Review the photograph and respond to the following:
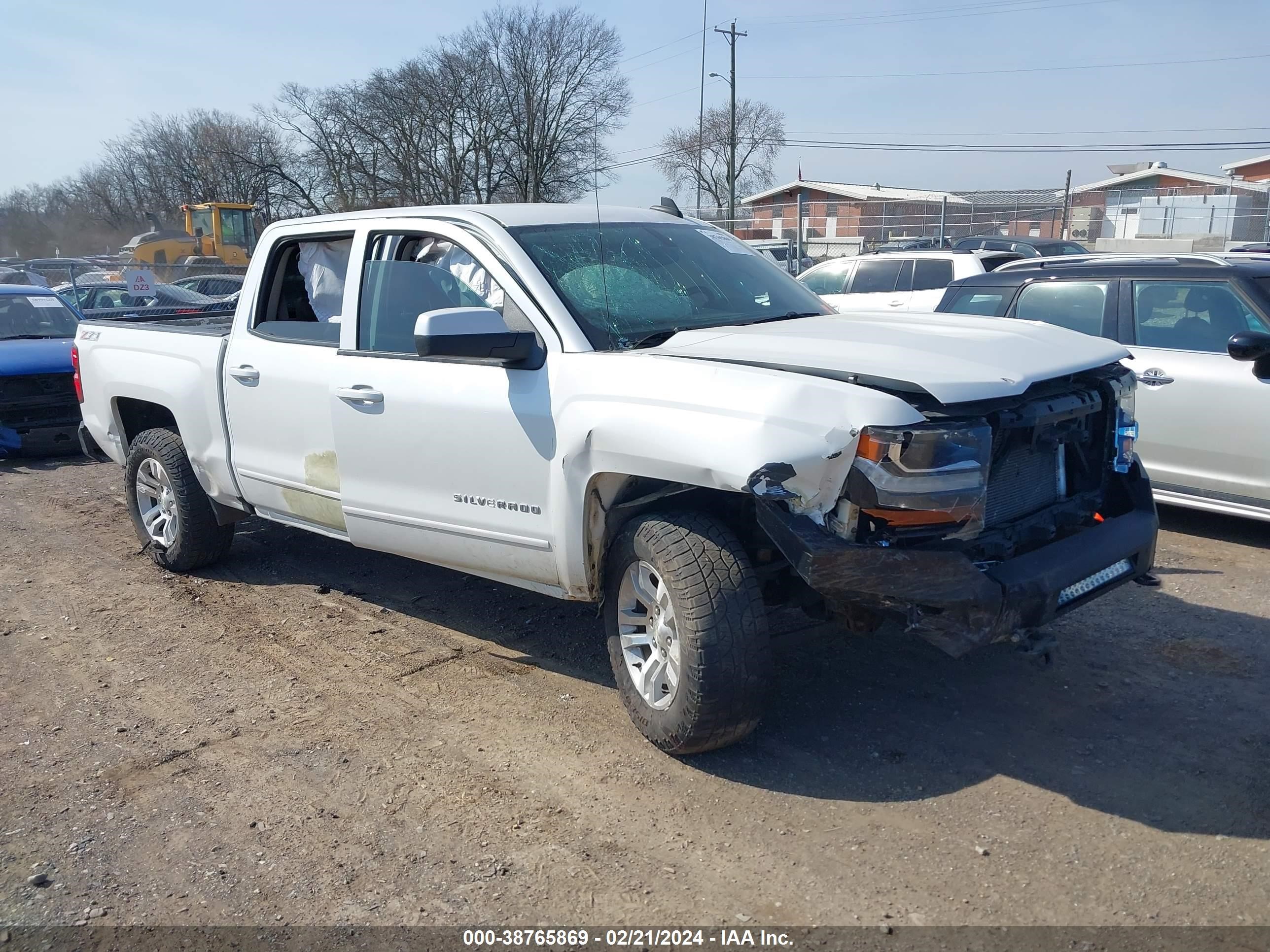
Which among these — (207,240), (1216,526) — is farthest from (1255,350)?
(207,240)

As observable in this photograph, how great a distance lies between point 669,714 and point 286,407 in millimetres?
2556

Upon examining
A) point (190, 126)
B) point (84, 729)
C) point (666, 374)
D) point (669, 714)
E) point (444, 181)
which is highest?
point (190, 126)

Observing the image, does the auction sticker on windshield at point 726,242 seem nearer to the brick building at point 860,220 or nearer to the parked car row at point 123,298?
the parked car row at point 123,298

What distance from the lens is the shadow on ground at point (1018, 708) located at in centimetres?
348

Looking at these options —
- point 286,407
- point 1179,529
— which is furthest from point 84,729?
point 1179,529

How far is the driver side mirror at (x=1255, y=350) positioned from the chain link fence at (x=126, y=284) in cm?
Answer: 851

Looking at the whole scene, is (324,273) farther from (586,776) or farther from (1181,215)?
(1181,215)

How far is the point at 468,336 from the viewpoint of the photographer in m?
3.72

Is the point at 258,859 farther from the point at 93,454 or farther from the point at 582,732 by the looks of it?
the point at 93,454

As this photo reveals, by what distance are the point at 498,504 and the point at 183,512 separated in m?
2.66

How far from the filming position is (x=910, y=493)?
10.4 feet

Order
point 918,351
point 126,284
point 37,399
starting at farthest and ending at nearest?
point 126,284 → point 37,399 → point 918,351

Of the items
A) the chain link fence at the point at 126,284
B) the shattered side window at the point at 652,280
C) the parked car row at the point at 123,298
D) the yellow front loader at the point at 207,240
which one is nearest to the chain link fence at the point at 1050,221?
the chain link fence at the point at 126,284

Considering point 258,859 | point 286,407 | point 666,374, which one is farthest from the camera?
point 286,407
